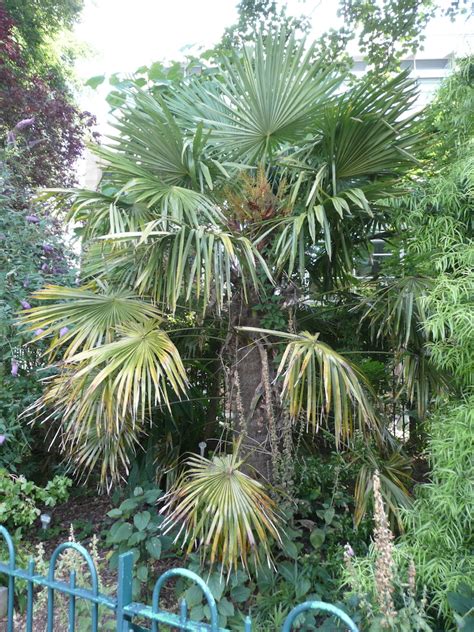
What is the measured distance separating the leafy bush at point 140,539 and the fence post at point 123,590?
3.76ft

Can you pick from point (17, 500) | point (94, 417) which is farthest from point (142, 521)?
point (17, 500)

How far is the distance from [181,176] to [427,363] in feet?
6.31

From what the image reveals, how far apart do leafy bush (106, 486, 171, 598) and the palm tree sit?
226 millimetres

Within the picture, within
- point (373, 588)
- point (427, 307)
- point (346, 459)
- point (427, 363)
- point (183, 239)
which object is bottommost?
point (373, 588)

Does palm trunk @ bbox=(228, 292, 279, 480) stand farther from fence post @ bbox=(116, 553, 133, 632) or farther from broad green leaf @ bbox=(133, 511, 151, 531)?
fence post @ bbox=(116, 553, 133, 632)

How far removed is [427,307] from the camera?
2.10 metres

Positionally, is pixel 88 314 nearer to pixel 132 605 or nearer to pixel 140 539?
pixel 140 539

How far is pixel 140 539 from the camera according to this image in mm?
2588

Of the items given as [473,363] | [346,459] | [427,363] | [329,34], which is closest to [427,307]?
[473,363]

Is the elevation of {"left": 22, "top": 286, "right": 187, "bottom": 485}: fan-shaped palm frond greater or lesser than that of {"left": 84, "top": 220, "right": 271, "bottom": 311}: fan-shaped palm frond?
lesser

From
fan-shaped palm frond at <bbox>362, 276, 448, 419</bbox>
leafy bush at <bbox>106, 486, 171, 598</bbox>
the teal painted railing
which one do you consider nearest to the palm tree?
leafy bush at <bbox>106, 486, 171, 598</bbox>

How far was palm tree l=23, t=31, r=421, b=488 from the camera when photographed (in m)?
2.39

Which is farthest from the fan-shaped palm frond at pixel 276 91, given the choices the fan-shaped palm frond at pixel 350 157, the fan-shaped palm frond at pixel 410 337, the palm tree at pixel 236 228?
the fan-shaped palm frond at pixel 410 337

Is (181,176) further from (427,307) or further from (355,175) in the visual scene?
(427,307)
